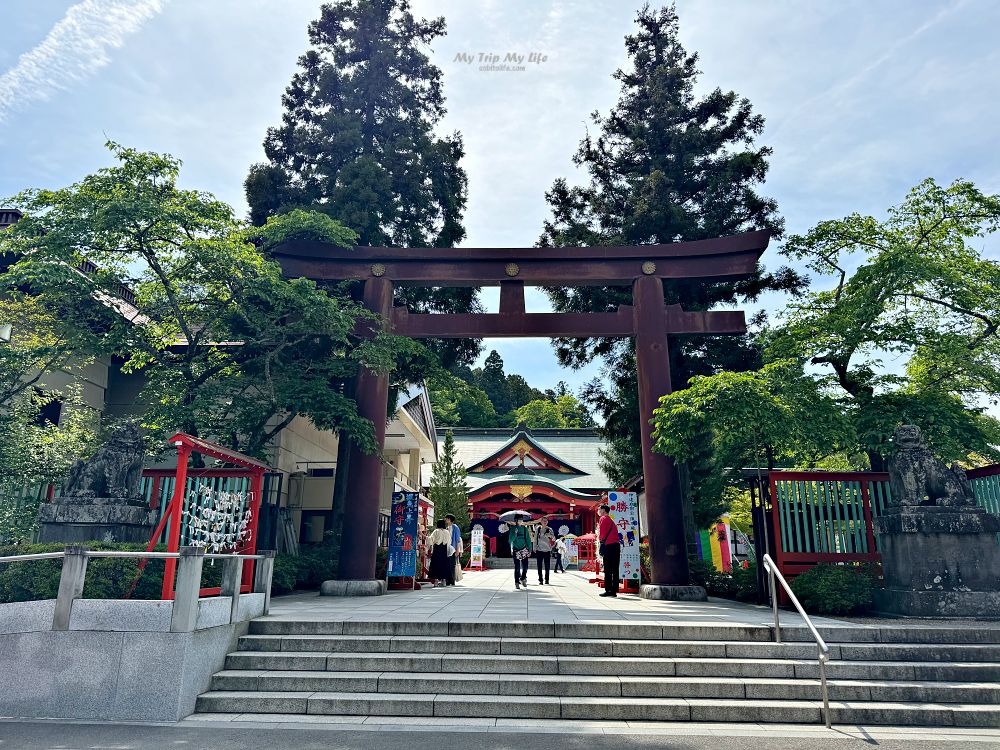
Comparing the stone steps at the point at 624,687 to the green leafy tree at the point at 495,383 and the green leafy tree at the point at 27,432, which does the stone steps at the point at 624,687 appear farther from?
the green leafy tree at the point at 495,383

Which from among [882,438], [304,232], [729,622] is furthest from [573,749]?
[304,232]

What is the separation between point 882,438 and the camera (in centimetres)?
979

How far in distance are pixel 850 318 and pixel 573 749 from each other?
26.2ft

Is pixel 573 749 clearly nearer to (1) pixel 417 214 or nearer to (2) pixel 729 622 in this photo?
(2) pixel 729 622

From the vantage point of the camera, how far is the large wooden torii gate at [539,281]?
1205 cm

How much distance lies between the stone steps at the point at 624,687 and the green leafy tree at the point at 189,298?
5.45 m

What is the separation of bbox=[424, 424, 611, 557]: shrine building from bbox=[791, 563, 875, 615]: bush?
1578cm

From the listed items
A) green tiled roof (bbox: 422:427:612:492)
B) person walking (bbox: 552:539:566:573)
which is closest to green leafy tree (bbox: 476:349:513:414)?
green tiled roof (bbox: 422:427:612:492)

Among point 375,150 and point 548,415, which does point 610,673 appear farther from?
point 548,415

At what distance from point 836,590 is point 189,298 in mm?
10768

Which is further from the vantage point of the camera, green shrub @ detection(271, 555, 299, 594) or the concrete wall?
green shrub @ detection(271, 555, 299, 594)

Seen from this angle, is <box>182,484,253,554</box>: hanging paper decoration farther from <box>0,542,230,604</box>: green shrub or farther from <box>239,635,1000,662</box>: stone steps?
<box>239,635,1000,662</box>: stone steps

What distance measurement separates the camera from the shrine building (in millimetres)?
27312

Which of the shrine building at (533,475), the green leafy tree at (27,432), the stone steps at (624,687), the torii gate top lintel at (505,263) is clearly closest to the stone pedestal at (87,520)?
the green leafy tree at (27,432)
